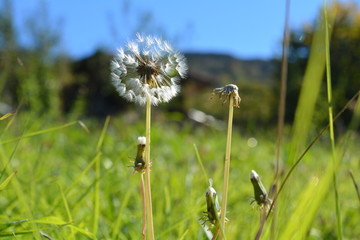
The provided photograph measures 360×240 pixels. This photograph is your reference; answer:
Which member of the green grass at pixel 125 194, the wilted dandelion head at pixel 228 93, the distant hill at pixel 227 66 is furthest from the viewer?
the distant hill at pixel 227 66

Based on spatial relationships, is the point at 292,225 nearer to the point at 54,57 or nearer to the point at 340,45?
the point at 340,45

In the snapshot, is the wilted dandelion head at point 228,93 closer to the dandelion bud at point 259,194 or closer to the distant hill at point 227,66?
the dandelion bud at point 259,194

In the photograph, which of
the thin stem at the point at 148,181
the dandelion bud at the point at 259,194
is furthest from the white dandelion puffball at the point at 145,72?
the dandelion bud at the point at 259,194

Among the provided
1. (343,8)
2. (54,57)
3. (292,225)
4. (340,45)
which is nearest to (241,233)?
(292,225)

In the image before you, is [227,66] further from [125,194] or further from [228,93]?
[228,93]

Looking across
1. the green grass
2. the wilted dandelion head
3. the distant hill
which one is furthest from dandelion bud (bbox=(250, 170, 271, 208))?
the distant hill
